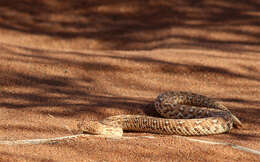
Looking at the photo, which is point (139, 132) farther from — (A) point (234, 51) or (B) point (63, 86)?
(A) point (234, 51)

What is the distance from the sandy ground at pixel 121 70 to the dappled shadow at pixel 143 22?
37 mm

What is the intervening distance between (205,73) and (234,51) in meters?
2.23

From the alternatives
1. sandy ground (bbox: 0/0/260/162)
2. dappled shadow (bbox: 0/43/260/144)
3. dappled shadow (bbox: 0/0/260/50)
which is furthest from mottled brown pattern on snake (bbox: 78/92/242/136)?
dappled shadow (bbox: 0/0/260/50)

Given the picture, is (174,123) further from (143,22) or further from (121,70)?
(143,22)

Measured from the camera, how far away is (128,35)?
14570mm

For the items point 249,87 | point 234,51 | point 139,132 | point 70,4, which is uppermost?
point 70,4

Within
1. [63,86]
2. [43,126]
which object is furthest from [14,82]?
[43,126]

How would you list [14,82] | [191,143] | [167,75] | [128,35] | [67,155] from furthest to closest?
[128,35] < [167,75] < [14,82] < [191,143] < [67,155]

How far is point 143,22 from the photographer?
15836 millimetres

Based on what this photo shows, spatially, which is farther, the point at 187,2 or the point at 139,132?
the point at 187,2

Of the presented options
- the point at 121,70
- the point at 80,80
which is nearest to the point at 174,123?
the point at 80,80

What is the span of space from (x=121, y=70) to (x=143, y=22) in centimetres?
683

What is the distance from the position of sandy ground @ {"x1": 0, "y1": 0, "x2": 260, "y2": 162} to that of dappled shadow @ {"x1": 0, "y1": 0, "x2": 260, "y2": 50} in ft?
0.12

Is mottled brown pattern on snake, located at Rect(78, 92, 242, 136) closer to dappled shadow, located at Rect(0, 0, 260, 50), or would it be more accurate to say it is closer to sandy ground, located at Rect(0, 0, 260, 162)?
sandy ground, located at Rect(0, 0, 260, 162)
